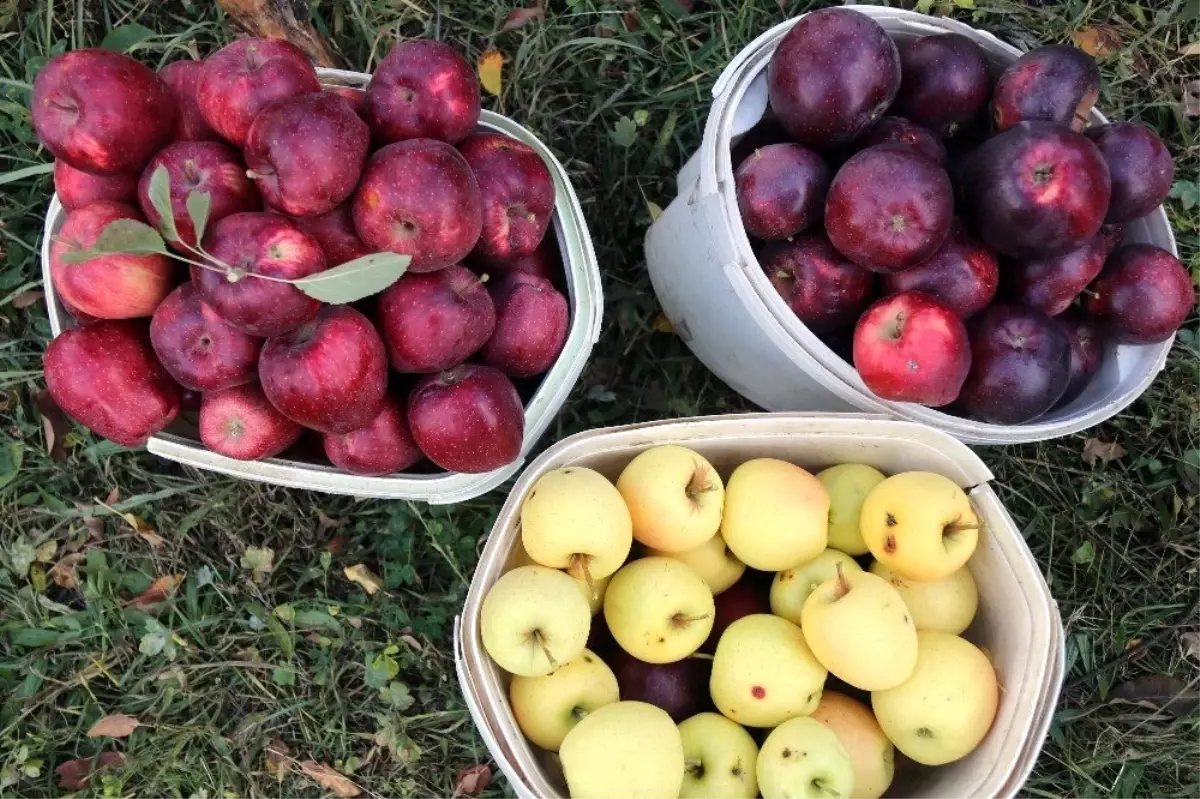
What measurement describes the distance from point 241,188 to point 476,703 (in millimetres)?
985

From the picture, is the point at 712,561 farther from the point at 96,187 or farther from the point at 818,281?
the point at 96,187

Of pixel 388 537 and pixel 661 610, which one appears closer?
pixel 661 610

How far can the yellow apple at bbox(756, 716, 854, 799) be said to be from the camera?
164cm

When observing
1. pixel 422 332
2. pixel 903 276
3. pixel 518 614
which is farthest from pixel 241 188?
pixel 903 276

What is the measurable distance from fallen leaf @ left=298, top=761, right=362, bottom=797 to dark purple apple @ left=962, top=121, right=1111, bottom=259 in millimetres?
1951

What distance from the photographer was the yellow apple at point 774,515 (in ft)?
5.96

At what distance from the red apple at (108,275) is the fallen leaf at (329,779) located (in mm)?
1250

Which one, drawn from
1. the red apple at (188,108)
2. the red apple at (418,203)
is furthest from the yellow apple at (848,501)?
the red apple at (188,108)

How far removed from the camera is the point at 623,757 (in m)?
1.61

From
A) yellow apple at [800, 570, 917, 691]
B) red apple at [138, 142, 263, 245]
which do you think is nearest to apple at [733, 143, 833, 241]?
yellow apple at [800, 570, 917, 691]

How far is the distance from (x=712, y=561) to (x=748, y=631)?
19 centimetres

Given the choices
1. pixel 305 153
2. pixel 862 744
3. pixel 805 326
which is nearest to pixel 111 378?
pixel 305 153

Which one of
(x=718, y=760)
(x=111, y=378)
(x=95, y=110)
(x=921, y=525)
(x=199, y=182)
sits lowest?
(x=718, y=760)

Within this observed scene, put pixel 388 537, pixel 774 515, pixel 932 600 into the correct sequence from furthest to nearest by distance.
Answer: pixel 388 537 < pixel 932 600 < pixel 774 515
